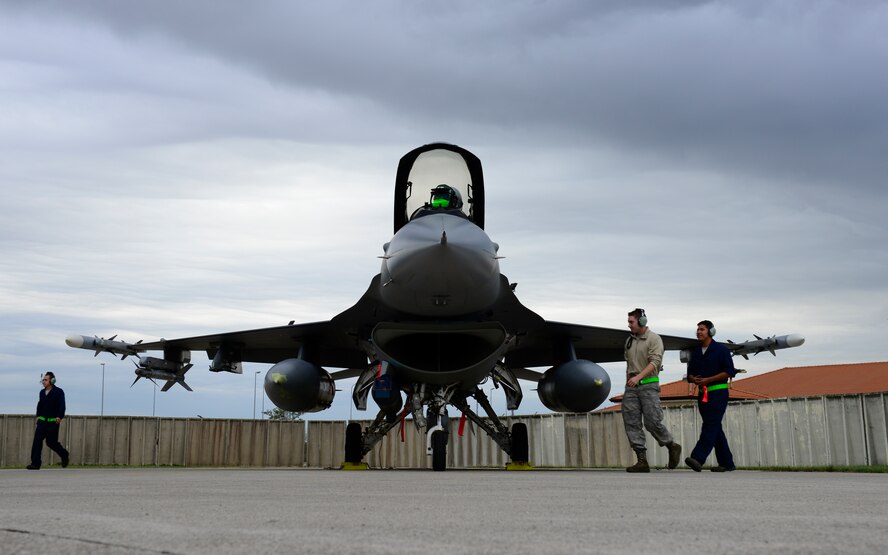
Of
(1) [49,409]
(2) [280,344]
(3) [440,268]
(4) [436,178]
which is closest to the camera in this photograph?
(3) [440,268]

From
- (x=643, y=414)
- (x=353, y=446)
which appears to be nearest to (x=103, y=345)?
(x=353, y=446)

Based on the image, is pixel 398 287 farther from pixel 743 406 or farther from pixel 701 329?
pixel 743 406

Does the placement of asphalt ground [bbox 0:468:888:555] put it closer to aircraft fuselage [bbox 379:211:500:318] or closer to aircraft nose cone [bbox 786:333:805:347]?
aircraft fuselage [bbox 379:211:500:318]

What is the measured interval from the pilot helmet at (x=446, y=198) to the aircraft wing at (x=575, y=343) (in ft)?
7.55

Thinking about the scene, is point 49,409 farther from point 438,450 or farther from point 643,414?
point 643,414

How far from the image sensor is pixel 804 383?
42188 mm

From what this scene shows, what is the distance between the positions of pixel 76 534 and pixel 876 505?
3.56 meters

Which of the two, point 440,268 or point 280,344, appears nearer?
point 440,268

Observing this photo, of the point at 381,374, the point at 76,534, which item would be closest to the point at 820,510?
the point at 76,534

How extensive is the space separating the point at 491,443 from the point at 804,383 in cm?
2191

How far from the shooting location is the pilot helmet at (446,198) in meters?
12.3

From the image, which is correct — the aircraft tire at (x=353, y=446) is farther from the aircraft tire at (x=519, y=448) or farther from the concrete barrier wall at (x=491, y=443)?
the aircraft tire at (x=519, y=448)

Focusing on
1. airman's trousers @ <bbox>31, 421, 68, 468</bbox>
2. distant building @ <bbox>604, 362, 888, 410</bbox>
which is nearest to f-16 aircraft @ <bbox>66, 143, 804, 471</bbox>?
airman's trousers @ <bbox>31, 421, 68, 468</bbox>

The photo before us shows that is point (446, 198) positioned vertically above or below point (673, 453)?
above
